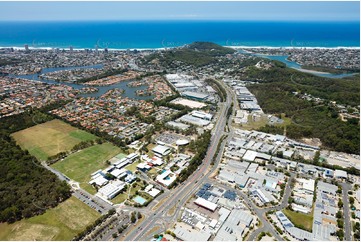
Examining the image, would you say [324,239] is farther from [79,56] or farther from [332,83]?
[79,56]

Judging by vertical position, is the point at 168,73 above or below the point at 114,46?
below

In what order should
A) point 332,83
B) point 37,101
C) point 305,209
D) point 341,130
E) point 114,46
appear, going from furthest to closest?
1. point 114,46
2. point 332,83
3. point 37,101
4. point 341,130
5. point 305,209

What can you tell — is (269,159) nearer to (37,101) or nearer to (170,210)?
(170,210)

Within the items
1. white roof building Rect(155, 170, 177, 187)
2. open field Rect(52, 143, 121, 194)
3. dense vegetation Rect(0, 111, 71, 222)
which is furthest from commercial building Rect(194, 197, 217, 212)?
dense vegetation Rect(0, 111, 71, 222)

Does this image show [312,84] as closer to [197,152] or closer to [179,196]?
[197,152]

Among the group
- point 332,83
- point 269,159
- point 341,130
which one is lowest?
point 269,159

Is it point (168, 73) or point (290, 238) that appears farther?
point (168, 73)

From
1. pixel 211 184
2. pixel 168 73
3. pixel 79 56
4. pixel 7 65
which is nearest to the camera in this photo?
pixel 211 184

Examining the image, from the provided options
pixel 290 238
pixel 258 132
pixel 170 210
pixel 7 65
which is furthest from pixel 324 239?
pixel 7 65

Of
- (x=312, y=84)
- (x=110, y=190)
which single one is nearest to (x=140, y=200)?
(x=110, y=190)
